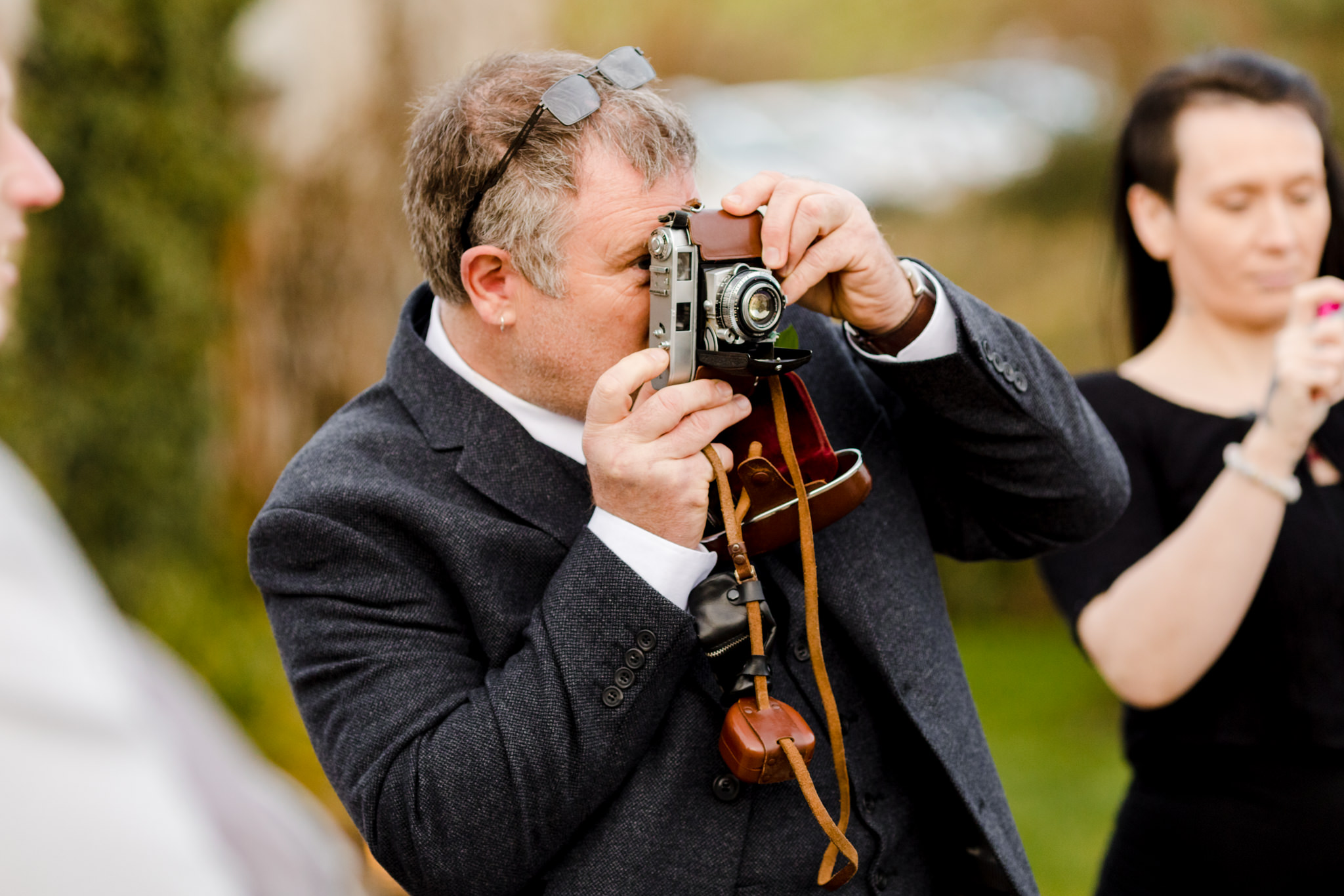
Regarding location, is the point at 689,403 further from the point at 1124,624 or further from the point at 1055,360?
the point at 1124,624

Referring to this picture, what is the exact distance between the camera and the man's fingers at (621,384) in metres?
1.53

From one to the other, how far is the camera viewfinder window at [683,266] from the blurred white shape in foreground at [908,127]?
507cm

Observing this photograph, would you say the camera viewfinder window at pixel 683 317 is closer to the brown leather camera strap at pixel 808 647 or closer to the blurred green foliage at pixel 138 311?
the brown leather camera strap at pixel 808 647

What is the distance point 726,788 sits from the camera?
62.3 inches

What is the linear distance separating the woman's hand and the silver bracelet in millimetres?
13

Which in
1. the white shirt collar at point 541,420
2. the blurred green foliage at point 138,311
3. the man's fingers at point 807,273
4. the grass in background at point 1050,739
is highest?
the man's fingers at point 807,273

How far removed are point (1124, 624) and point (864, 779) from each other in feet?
2.36

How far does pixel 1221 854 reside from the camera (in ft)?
6.88

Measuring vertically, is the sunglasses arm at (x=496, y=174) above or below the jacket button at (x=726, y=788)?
above

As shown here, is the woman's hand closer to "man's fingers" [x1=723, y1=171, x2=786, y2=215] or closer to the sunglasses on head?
"man's fingers" [x1=723, y1=171, x2=786, y2=215]

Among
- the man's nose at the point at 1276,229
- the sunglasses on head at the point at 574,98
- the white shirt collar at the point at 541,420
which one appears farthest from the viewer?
the man's nose at the point at 1276,229

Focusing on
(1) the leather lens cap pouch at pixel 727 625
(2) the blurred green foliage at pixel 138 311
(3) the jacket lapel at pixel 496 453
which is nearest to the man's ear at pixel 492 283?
(3) the jacket lapel at pixel 496 453

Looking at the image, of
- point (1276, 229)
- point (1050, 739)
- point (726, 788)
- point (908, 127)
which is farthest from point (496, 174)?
point (908, 127)

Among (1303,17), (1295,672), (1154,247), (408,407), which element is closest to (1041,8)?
(1303,17)
